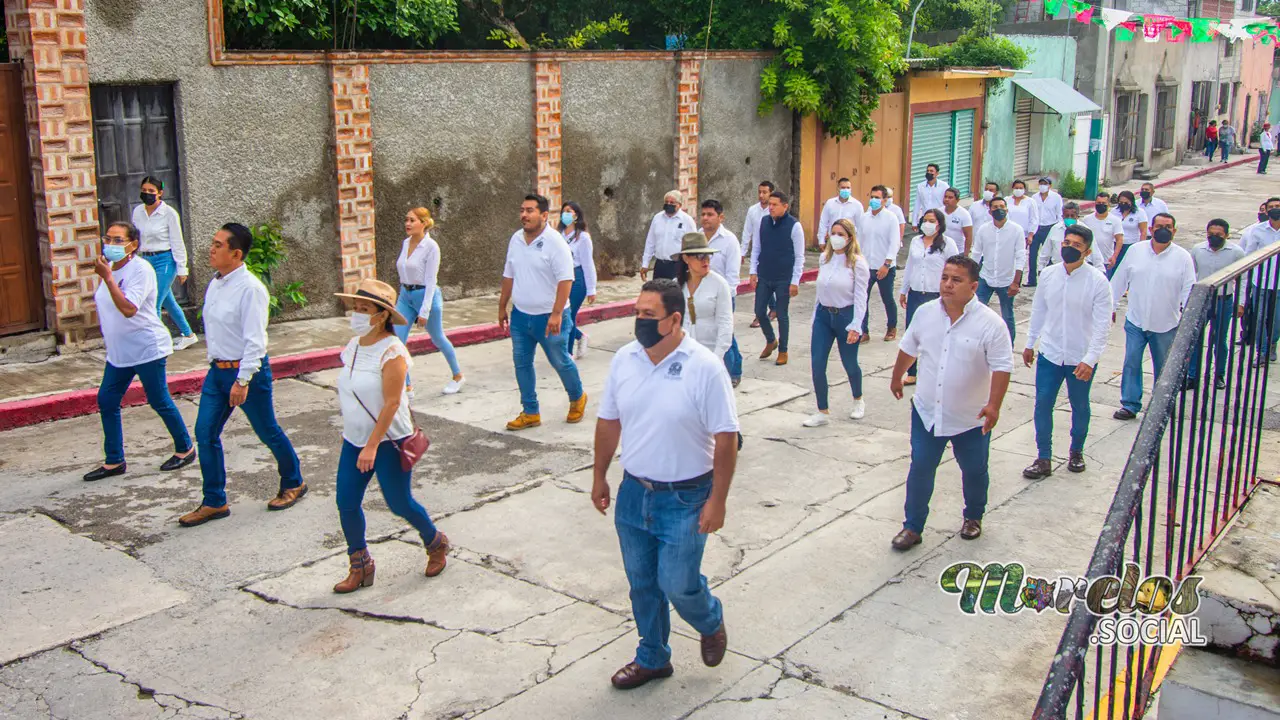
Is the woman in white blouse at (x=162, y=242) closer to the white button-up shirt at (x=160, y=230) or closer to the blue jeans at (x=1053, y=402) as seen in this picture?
the white button-up shirt at (x=160, y=230)

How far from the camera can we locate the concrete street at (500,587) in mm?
5512

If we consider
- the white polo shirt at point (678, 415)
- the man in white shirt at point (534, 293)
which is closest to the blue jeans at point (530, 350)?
the man in white shirt at point (534, 293)

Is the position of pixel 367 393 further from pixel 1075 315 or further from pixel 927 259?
pixel 927 259

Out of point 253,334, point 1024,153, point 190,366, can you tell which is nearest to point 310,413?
point 190,366

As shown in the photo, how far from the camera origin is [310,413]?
10320 millimetres

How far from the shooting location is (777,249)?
12.3m

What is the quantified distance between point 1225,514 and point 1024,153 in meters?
26.7

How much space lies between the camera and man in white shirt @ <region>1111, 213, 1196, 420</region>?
396 inches

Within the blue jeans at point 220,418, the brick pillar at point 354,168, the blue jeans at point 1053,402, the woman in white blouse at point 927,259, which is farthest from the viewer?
the brick pillar at point 354,168

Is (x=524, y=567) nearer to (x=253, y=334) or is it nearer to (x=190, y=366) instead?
(x=253, y=334)

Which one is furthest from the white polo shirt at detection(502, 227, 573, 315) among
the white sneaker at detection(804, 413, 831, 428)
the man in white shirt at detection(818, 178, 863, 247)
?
the man in white shirt at detection(818, 178, 863, 247)

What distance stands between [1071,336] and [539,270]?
3.93 m

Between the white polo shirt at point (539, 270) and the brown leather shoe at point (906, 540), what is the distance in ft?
11.4

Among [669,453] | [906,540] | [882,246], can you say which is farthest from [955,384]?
[882,246]
